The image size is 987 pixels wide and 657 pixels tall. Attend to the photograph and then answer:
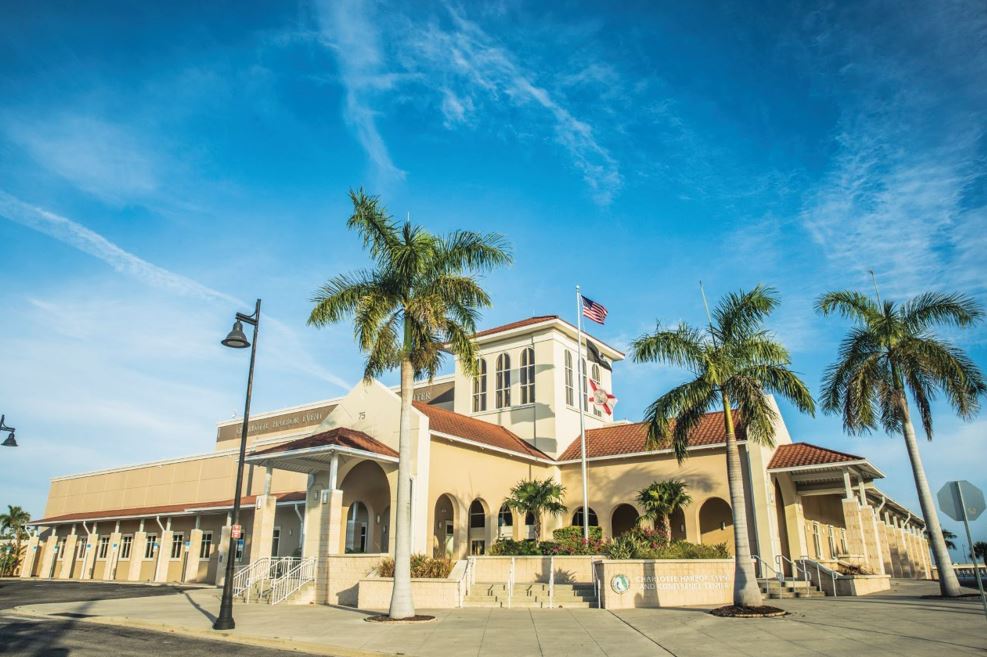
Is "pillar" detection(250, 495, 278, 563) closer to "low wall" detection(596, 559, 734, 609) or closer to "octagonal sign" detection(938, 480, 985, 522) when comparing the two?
"low wall" detection(596, 559, 734, 609)

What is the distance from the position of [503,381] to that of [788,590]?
1749 centimetres

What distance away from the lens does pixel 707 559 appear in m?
20.7

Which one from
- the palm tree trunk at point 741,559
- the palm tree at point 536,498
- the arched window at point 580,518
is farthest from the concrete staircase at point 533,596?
the arched window at point 580,518

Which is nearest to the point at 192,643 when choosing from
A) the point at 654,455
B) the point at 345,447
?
the point at 345,447

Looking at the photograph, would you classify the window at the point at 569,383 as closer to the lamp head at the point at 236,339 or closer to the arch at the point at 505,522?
the arch at the point at 505,522

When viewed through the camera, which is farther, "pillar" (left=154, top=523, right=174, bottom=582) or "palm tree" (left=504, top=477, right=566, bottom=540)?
"pillar" (left=154, top=523, right=174, bottom=582)

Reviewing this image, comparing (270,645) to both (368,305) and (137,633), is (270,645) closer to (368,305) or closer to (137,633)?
(137,633)

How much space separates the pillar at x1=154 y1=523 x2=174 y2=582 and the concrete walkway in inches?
746

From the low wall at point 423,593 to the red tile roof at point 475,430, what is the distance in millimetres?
6857

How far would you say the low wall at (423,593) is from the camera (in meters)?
20.3

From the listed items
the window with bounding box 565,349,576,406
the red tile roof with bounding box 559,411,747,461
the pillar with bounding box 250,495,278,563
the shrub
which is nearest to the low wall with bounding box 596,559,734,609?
the shrub

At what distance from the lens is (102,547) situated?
141 ft

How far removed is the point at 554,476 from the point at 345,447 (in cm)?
1256

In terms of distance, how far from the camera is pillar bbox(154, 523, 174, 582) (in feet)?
125
